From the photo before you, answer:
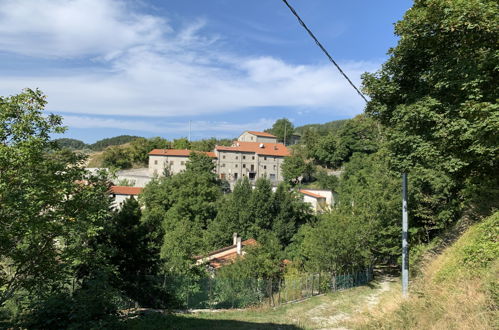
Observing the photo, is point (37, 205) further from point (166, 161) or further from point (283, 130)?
point (283, 130)

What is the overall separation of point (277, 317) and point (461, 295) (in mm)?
7731

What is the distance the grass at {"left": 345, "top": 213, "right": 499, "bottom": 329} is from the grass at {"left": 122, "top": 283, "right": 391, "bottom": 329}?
2.85 m

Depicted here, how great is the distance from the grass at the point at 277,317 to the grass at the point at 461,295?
285cm

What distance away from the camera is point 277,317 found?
1332 cm

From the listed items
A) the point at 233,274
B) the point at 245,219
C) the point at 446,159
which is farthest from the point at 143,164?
the point at 446,159

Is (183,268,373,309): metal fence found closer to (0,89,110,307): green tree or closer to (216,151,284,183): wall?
(0,89,110,307): green tree

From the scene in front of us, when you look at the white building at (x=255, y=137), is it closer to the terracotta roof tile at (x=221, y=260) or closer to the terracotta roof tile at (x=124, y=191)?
the terracotta roof tile at (x=124, y=191)

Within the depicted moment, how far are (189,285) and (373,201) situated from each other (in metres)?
15.0

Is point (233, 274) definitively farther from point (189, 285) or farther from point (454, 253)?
point (454, 253)

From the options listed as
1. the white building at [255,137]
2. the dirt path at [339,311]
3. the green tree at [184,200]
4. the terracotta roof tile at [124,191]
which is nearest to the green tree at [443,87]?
the dirt path at [339,311]

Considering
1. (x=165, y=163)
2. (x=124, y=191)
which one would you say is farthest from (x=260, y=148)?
(x=124, y=191)

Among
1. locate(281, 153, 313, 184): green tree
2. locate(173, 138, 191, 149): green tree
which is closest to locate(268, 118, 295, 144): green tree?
locate(173, 138, 191, 149): green tree

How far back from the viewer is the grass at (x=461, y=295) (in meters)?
6.47

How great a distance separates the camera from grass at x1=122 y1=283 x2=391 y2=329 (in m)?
11.0
